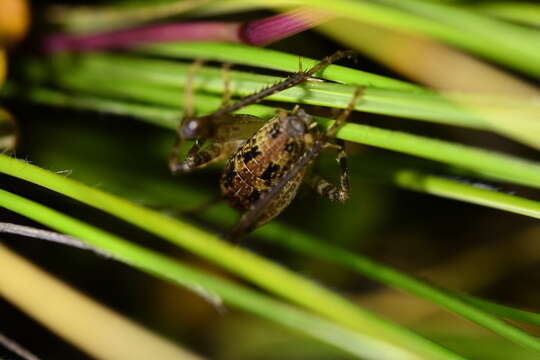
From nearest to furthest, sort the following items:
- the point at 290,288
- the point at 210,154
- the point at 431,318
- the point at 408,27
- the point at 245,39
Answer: the point at 290,288
the point at 408,27
the point at 245,39
the point at 210,154
the point at 431,318

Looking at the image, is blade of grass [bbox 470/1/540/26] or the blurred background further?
the blurred background

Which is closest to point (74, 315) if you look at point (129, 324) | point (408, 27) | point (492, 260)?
point (129, 324)

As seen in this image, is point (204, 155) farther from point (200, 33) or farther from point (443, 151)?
point (443, 151)

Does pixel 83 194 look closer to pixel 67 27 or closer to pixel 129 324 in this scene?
pixel 129 324

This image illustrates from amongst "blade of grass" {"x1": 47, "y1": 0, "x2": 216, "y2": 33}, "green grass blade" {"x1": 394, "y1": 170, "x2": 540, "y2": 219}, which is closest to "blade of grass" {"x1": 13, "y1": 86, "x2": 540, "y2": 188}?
"green grass blade" {"x1": 394, "y1": 170, "x2": 540, "y2": 219}

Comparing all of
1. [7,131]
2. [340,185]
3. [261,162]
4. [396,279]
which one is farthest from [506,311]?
[7,131]

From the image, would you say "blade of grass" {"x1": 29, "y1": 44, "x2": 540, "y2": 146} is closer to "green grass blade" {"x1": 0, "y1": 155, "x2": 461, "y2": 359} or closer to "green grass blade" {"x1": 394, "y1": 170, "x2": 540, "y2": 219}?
"green grass blade" {"x1": 394, "y1": 170, "x2": 540, "y2": 219}

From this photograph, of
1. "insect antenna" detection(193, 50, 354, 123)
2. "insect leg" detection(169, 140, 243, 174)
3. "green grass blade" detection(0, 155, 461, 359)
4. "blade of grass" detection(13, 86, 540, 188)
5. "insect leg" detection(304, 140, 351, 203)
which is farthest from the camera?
"insect leg" detection(169, 140, 243, 174)
